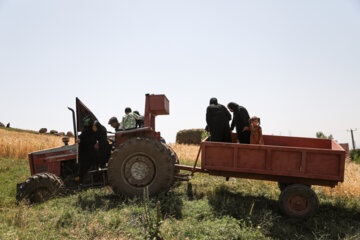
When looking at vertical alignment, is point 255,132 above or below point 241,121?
below

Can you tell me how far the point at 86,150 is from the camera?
22.6 ft

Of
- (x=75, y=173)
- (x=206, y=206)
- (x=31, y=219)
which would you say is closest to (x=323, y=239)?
(x=206, y=206)

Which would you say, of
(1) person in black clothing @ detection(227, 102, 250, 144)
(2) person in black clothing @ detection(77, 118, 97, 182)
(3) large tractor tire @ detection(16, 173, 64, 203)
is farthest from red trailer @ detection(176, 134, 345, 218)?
(3) large tractor tire @ detection(16, 173, 64, 203)

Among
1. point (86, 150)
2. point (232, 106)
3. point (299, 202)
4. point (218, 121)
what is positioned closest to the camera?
point (299, 202)

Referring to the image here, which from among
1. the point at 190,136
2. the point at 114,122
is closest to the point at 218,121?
the point at 114,122

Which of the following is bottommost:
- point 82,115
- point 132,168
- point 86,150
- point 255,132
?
point 132,168

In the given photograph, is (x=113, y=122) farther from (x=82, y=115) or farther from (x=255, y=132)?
(x=255, y=132)

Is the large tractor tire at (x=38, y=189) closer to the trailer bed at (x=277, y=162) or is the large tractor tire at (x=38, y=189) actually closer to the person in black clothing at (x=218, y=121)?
the trailer bed at (x=277, y=162)

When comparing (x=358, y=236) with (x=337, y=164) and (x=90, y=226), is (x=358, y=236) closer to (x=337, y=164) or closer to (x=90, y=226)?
(x=337, y=164)

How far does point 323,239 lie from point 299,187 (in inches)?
44.0

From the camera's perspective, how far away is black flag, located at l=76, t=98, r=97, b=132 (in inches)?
257

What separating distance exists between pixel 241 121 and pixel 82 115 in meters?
4.16

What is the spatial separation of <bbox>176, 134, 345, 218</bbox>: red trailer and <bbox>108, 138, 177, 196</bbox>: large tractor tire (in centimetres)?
112

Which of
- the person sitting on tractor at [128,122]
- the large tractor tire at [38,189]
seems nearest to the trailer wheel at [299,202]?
the person sitting on tractor at [128,122]
